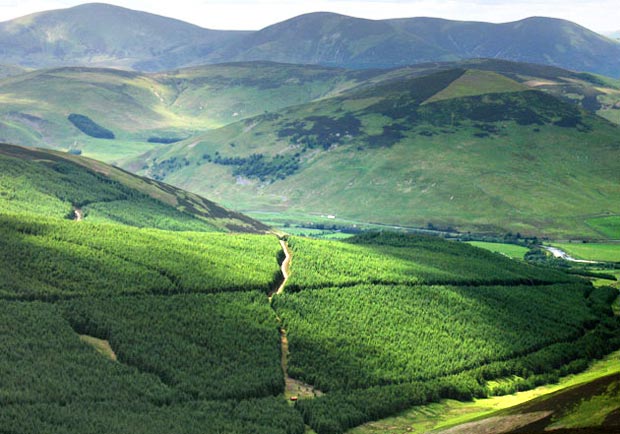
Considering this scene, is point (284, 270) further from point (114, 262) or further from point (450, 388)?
point (450, 388)

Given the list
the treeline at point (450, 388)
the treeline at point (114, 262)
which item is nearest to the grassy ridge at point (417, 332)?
the treeline at point (450, 388)

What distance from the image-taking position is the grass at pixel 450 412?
118 meters

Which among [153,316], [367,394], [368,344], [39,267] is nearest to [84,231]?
[39,267]

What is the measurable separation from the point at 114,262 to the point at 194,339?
1279 inches

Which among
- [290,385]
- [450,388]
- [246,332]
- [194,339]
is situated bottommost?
[450,388]

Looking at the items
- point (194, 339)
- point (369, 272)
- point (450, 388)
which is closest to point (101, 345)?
point (194, 339)

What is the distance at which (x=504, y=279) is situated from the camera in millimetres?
194125

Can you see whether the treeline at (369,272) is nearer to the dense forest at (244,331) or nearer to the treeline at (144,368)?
the dense forest at (244,331)

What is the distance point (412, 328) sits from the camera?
511 feet

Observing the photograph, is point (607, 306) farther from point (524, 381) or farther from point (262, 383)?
point (262, 383)

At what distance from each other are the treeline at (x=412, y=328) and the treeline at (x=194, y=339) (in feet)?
19.3

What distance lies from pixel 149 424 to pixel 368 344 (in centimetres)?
5066

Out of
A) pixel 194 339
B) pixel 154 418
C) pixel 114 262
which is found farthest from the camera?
pixel 114 262

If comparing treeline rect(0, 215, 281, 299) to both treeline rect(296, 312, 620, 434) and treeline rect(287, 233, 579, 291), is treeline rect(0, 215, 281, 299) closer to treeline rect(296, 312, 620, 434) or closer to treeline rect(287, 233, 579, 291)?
treeline rect(287, 233, 579, 291)
